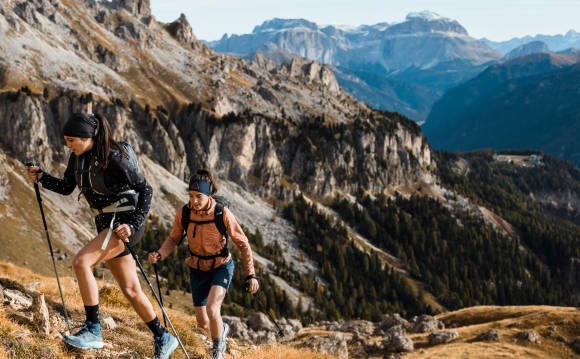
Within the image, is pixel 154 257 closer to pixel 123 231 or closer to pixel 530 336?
pixel 123 231

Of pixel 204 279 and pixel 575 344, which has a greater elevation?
pixel 204 279

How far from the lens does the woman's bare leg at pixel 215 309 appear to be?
9375 millimetres

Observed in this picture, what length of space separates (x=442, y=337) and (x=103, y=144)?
38.6 meters

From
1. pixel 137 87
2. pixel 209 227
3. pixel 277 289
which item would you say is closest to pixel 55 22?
pixel 137 87

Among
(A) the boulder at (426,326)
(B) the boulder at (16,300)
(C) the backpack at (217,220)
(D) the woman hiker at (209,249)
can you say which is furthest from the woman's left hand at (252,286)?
(A) the boulder at (426,326)

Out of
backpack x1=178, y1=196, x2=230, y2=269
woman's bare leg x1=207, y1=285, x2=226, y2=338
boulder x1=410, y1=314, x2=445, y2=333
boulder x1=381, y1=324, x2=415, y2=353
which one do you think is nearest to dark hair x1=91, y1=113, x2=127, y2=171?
backpack x1=178, y1=196, x2=230, y2=269

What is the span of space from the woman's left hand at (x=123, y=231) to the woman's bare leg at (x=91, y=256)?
7.7 inches

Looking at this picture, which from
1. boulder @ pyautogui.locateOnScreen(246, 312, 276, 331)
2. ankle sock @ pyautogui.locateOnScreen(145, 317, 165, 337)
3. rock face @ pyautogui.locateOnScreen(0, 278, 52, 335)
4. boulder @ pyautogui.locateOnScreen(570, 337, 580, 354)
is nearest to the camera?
ankle sock @ pyautogui.locateOnScreen(145, 317, 165, 337)

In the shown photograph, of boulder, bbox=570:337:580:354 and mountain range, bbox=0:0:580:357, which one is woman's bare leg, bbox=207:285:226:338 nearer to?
boulder, bbox=570:337:580:354

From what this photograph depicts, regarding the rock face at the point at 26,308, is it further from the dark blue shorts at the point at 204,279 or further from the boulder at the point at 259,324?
the boulder at the point at 259,324

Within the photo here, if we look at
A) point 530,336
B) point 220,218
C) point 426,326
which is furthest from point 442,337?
point 220,218

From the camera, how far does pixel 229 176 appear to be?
191875 mm

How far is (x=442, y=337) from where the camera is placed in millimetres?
37719

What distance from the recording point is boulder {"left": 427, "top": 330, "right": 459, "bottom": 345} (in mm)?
37469
